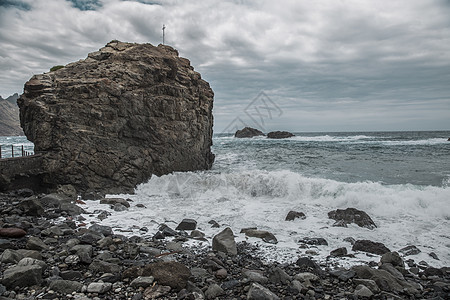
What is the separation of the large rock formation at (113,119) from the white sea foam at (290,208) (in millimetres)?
1716

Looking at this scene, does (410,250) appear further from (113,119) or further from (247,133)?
(247,133)

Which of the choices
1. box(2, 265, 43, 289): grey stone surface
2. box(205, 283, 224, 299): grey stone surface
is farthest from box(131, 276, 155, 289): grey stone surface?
box(2, 265, 43, 289): grey stone surface

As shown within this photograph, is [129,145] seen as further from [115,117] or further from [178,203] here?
[178,203]

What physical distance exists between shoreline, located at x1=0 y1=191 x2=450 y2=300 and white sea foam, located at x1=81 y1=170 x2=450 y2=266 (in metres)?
0.88

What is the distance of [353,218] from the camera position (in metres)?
9.07

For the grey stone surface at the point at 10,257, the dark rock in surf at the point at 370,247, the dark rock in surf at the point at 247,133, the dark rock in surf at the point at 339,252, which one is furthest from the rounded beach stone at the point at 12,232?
the dark rock in surf at the point at 247,133

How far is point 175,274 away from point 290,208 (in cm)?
714

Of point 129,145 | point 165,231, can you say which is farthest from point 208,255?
point 129,145

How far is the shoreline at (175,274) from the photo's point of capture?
4.14 m

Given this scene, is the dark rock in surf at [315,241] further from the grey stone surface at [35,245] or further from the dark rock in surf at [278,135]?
the dark rock in surf at [278,135]

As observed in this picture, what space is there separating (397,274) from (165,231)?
5.60 metres

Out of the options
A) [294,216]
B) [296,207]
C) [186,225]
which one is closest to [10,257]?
[186,225]

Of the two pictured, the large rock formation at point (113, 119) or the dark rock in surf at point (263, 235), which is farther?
the large rock formation at point (113, 119)

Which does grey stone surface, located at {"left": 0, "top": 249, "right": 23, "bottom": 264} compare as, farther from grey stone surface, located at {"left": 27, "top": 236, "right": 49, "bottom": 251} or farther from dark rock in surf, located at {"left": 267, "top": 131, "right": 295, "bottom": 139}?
dark rock in surf, located at {"left": 267, "top": 131, "right": 295, "bottom": 139}
